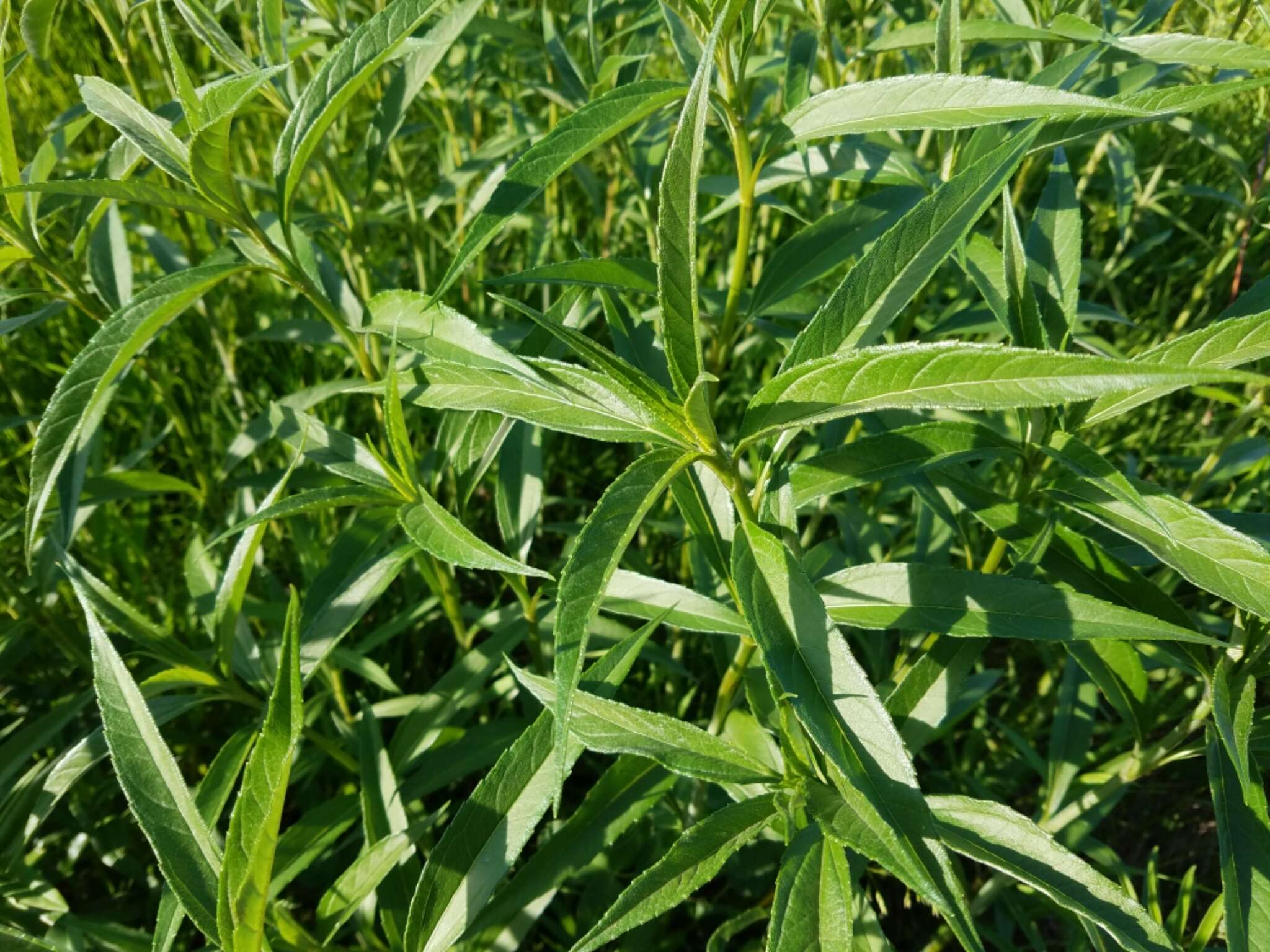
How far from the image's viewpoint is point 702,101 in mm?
564

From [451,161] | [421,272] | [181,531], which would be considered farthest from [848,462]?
[181,531]

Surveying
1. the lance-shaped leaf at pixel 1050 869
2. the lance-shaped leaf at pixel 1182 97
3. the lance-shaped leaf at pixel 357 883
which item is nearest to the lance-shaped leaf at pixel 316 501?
the lance-shaped leaf at pixel 357 883

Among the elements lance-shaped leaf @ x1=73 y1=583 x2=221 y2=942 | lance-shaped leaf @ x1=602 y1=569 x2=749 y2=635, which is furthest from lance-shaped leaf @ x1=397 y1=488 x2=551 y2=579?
lance-shaped leaf @ x1=73 y1=583 x2=221 y2=942

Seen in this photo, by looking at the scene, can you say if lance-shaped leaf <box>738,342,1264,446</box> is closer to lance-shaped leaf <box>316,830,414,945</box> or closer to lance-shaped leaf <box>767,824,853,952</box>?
lance-shaped leaf <box>767,824,853,952</box>

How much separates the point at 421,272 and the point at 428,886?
3.71ft

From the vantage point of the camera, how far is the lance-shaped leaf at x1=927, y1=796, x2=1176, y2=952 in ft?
2.43

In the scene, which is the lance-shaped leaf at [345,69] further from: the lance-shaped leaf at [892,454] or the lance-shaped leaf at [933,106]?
the lance-shaped leaf at [892,454]

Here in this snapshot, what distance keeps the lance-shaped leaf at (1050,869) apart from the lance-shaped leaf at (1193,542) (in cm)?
25

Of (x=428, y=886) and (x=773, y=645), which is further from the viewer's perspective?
(x=428, y=886)

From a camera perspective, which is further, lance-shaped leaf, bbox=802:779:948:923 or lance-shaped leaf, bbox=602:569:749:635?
lance-shaped leaf, bbox=602:569:749:635

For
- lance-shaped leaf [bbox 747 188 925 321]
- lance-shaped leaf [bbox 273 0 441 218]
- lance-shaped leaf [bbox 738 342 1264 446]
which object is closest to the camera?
lance-shaped leaf [bbox 738 342 1264 446]

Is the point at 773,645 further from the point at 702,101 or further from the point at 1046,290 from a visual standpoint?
the point at 1046,290

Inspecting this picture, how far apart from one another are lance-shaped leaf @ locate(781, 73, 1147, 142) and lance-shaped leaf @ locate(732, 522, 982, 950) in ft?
1.25

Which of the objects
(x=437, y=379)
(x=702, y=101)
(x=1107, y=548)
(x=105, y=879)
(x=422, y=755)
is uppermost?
(x=702, y=101)
